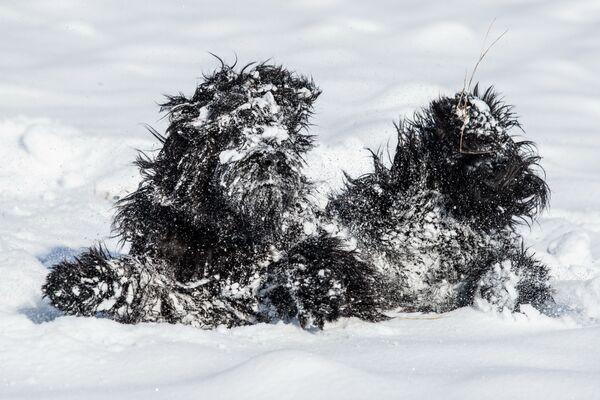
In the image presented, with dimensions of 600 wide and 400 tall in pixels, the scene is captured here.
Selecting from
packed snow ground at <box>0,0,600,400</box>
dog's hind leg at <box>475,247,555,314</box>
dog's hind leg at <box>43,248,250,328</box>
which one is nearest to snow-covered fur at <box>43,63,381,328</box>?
dog's hind leg at <box>43,248,250,328</box>

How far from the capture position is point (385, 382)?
Answer: 262cm

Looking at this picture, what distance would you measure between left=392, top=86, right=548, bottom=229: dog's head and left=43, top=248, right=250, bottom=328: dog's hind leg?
1068 mm

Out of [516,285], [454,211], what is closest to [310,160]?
[454,211]

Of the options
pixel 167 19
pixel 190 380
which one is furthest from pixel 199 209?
pixel 167 19

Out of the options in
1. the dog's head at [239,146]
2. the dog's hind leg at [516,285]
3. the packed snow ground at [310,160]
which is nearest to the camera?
the packed snow ground at [310,160]

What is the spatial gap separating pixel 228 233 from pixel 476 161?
113 cm

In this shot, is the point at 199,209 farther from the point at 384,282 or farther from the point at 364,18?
the point at 364,18

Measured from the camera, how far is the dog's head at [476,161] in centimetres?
367

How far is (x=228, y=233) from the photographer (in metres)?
3.40

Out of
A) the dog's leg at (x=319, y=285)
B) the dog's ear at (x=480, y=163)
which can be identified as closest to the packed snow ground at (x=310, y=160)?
the dog's leg at (x=319, y=285)

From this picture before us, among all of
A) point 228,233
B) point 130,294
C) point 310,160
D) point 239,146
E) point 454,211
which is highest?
A: point 310,160

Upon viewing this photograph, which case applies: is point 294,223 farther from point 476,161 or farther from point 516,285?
point 516,285

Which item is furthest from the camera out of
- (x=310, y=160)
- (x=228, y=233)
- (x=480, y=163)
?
(x=310, y=160)

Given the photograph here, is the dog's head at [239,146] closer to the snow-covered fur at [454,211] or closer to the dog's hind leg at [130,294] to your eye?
the dog's hind leg at [130,294]
